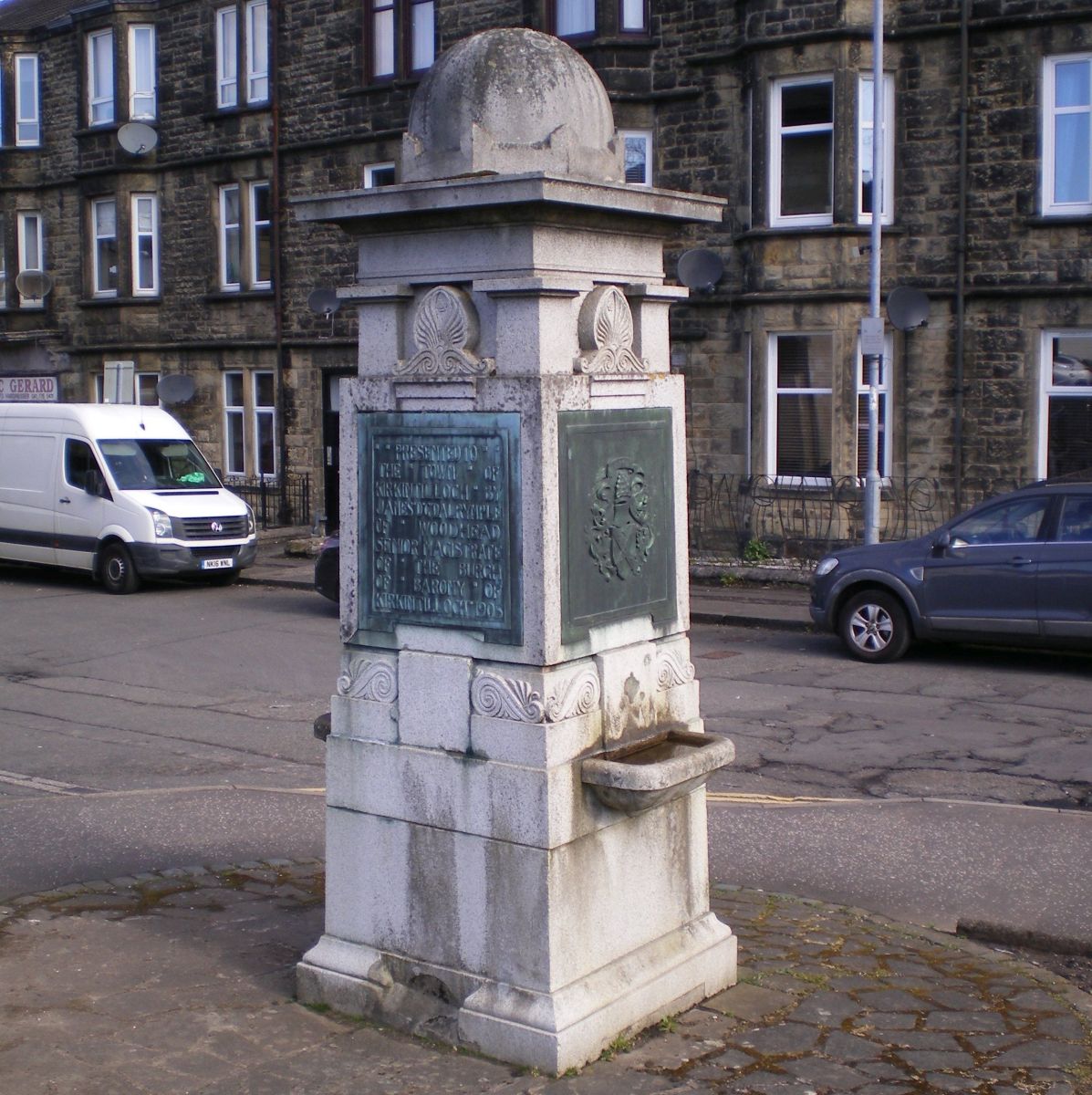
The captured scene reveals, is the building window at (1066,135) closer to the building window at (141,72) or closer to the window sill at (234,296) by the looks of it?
the window sill at (234,296)

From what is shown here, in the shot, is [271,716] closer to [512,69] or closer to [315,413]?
[512,69]

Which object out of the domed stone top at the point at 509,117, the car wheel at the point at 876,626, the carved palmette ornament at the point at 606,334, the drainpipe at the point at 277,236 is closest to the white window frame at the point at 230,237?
the drainpipe at the point at 277,236

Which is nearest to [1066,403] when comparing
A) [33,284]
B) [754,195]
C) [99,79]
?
[754,195]

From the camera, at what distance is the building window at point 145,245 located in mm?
31250

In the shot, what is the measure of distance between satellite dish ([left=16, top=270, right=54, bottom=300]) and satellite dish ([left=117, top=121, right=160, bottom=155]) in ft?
13.5

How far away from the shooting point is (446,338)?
5211 mm

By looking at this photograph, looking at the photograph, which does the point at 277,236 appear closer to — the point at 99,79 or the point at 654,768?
the point at 99,79

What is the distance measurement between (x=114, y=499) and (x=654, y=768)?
54.7 ft

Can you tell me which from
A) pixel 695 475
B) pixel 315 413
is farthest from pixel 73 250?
pixel 695 475

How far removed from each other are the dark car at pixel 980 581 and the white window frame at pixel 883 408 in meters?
6.80

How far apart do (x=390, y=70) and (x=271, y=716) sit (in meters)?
17.9

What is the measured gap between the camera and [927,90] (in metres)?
20.6

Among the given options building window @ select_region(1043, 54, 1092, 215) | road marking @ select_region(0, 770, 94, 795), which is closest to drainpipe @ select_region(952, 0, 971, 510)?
building window @ select_region(1043, 54, 1092, 215)

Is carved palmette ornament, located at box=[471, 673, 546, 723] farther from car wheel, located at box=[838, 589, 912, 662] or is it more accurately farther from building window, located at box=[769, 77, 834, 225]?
building window, located at box=[769, 77, 834, 225]
